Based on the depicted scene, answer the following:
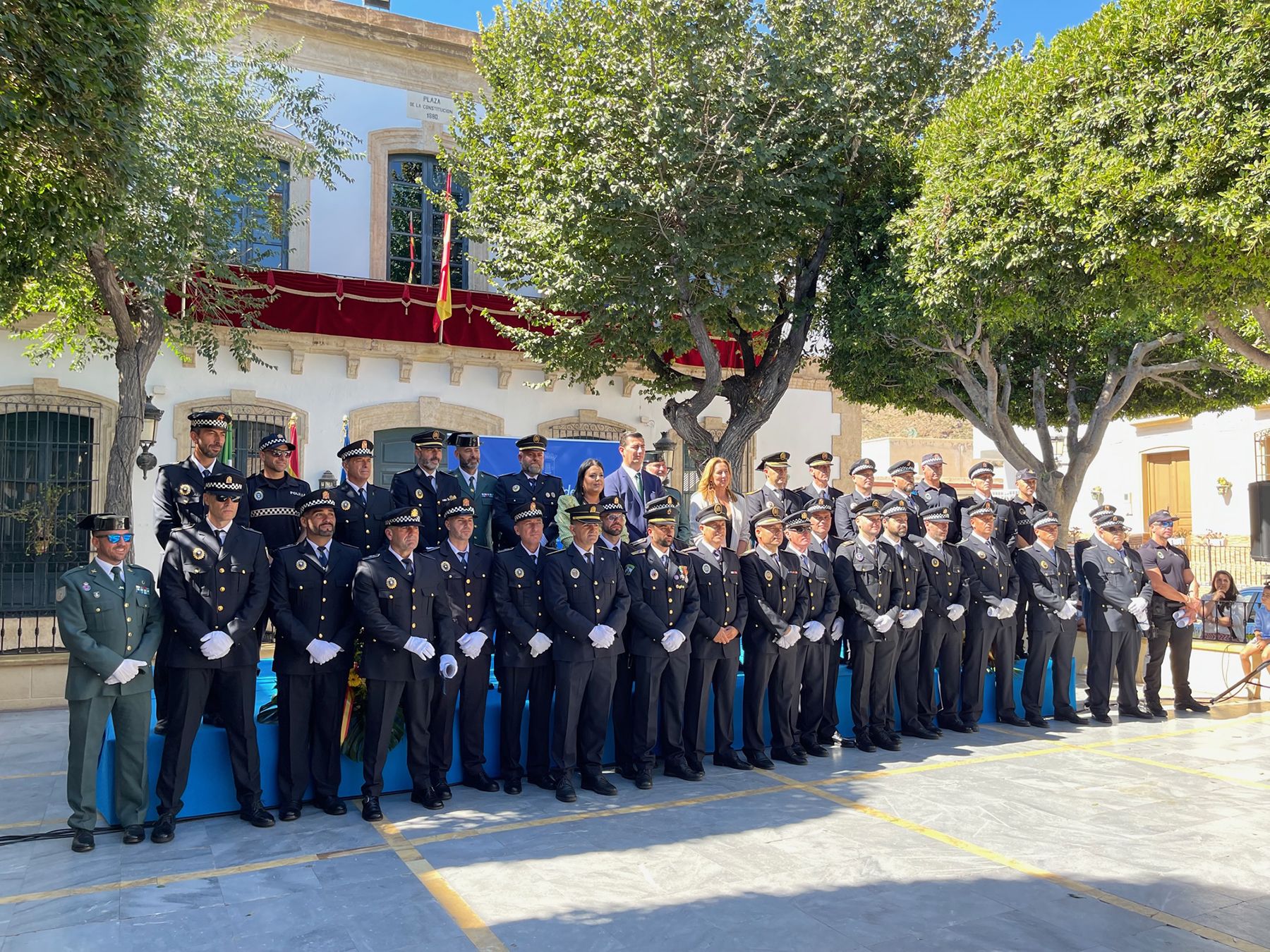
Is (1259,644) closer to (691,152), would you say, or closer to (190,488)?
(691,152)

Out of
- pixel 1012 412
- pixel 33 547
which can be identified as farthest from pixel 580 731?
pixel 1012 412

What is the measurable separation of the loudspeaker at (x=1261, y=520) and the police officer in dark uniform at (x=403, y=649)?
29.8 ft

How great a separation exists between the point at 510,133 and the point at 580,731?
936cm

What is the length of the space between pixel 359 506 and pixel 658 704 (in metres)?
2.72

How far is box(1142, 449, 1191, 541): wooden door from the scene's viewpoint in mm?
27969

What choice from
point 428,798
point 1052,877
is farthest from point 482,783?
point 1052,877

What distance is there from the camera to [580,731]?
7.25 m

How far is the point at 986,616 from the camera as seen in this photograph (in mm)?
9156

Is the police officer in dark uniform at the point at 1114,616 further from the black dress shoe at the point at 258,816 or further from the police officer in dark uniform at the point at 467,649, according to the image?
the black dress shoe at the point at 258,816

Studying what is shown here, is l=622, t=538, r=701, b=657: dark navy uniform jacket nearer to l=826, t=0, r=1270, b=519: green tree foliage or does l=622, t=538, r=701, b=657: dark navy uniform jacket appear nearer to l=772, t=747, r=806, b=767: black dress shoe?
l=772, t=747, r=806, b=767: black dress shoe

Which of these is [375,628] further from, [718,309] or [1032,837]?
[718,309]

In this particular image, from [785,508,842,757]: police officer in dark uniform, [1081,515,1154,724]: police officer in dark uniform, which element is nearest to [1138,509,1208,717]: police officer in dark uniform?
[1081,515,1154,724]: police officer in dark uniform

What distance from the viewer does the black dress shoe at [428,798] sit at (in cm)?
660

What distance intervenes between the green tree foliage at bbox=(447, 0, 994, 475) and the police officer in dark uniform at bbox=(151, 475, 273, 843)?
22.7ft
